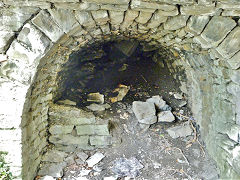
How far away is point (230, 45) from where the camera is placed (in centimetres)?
246

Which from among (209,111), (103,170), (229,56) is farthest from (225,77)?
(103,170)

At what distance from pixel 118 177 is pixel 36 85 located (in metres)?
1.91

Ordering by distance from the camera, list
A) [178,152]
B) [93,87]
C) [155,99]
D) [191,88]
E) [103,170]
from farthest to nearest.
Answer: [93,87], [155,99], [191,88], [178,152], [103,170]

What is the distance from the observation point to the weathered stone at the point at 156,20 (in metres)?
2.50

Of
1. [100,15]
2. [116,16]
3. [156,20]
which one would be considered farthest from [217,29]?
[100,15]

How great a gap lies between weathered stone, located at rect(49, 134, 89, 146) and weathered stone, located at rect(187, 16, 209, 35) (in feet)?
8.54

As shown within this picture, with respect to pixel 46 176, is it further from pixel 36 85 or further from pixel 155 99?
pixel 155 99

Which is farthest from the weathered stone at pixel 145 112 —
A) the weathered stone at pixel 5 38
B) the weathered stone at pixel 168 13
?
the weathered stone at pixel 5 38

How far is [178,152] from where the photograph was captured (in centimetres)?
402

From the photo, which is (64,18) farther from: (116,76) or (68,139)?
(116,76)

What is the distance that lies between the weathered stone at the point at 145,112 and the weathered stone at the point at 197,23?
2.36m

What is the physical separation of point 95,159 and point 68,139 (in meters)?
0.60

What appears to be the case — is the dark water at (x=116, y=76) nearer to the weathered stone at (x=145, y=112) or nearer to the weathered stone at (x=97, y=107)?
the weathered stone at (x=97, y=107)

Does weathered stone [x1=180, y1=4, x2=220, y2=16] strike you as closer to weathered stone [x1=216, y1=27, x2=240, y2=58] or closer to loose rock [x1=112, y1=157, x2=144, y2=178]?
weathered stone [x1=216, y1=27, x2=240, y2=58]
